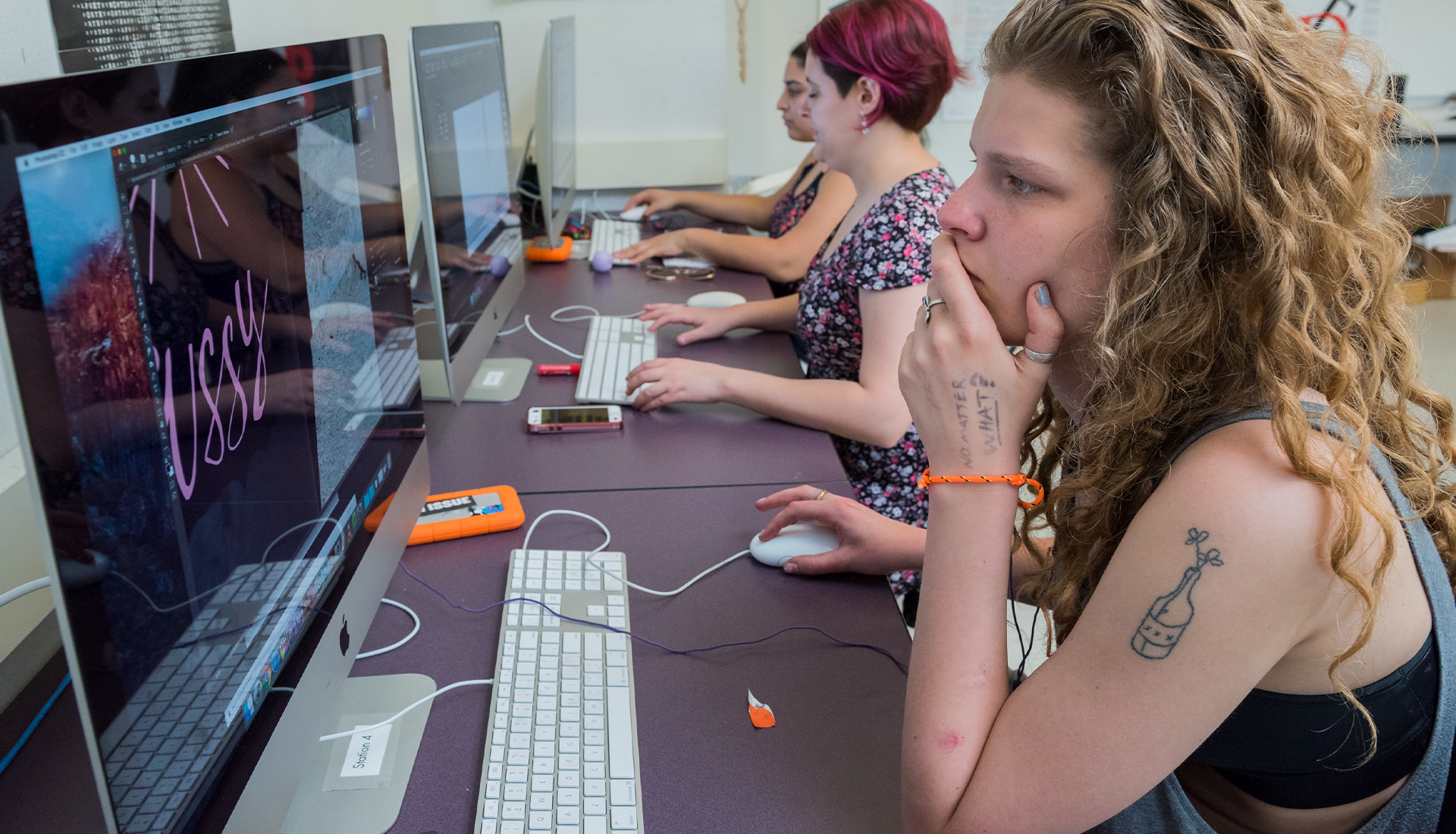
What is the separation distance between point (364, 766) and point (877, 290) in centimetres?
98

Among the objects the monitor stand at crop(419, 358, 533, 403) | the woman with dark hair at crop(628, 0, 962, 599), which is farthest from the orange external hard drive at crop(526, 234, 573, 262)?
the monitor stand at crop(419, 358, 533, 403)

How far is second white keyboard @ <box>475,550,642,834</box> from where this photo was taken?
0.71 metres

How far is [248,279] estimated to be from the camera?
582 millimetres

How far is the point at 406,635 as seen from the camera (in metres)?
0.91

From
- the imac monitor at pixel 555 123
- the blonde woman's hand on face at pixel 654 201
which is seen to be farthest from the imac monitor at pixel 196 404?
the blonde woman's hand on face at pixel 654 201

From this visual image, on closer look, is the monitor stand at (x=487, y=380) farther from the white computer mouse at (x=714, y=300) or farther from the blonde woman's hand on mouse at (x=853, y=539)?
the blonde woman's hand on mouse at (x=853, y=539)

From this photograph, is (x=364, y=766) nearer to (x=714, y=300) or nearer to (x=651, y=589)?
(x=651, y=589)

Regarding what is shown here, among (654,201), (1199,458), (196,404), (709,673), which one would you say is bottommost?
(709,673)

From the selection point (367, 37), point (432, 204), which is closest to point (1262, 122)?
point (367, 37)

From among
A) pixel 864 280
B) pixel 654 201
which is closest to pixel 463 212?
pixel 864 280

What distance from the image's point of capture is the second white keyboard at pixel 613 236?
2395 millimetres

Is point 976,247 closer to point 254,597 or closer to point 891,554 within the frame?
point 891,554

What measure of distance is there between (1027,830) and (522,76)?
288cm

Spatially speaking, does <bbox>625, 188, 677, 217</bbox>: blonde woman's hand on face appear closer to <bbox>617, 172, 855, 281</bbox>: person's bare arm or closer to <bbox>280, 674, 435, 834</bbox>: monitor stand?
<bbox>617, 172, 855, 281</bbox>: person's bare arm
